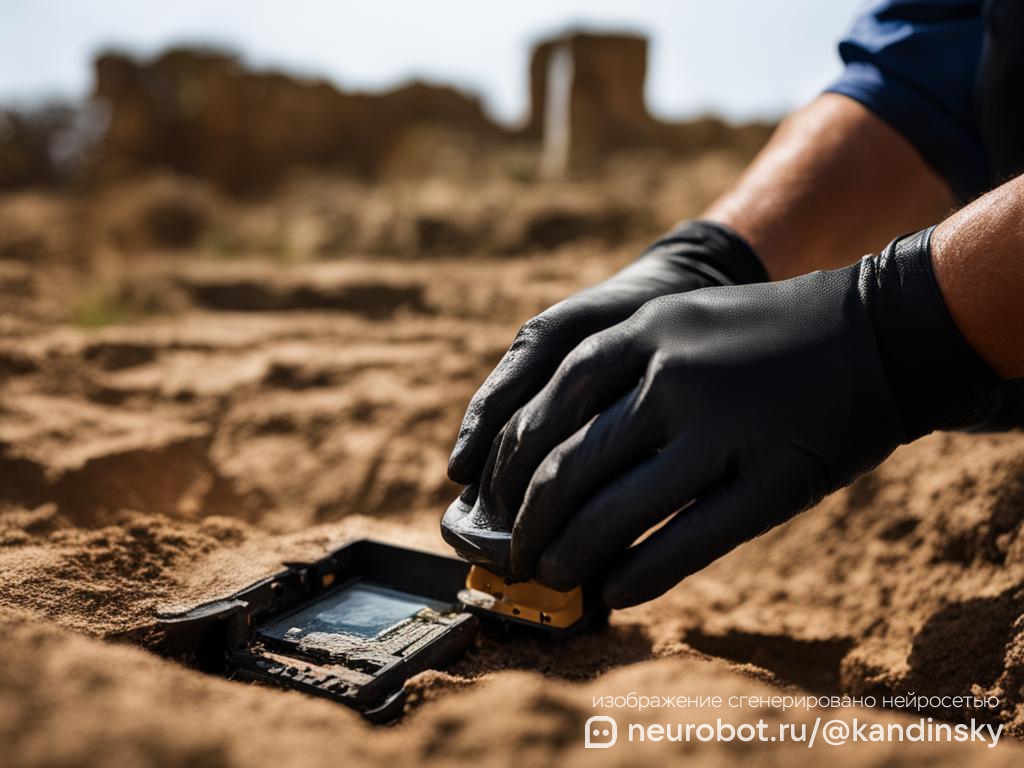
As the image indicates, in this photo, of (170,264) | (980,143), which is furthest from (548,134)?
(980,143)

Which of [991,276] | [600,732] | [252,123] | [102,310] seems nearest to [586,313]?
[991,276]

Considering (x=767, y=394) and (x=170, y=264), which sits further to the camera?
(x=170, y=264)

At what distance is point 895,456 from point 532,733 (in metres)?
1.73

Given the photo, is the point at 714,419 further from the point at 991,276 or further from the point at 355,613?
the point at 355,613

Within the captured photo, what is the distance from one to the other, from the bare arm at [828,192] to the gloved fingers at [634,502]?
809mm

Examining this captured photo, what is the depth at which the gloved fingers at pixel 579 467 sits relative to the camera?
1118mm

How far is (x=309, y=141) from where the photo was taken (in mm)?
8211

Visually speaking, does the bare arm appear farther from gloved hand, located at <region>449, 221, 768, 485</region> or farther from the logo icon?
the logo icon

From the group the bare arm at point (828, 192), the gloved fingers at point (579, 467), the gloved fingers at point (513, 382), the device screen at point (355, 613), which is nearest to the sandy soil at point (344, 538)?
the device screen at point (355, 613)

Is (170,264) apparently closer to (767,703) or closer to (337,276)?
(337,276)

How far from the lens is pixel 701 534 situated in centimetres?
112

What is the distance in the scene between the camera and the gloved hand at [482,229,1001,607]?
112 centimetres

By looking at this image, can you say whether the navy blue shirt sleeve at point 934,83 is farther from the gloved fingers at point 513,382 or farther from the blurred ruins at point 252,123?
the blurred ruins at point 252,123

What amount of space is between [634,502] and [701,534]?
4.3 inches
